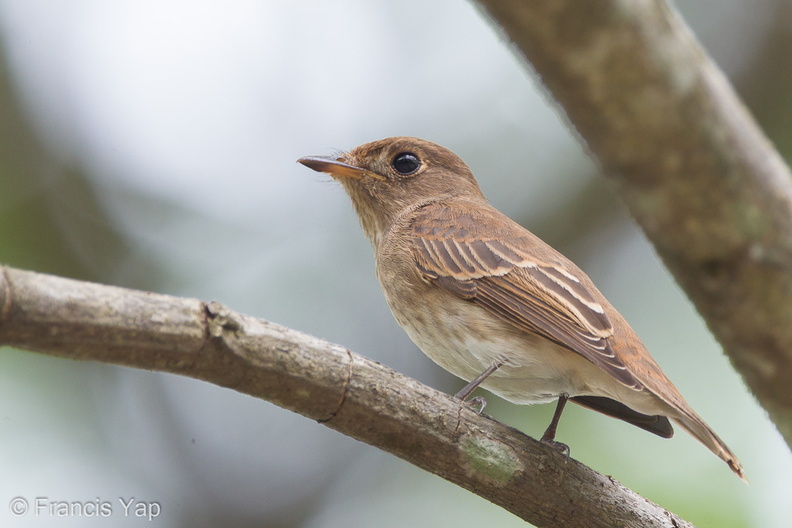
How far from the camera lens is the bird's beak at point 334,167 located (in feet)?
18.9

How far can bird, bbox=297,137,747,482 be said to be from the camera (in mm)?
4152

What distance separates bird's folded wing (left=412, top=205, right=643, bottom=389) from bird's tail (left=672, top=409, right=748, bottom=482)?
30 cm

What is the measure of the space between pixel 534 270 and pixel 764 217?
2789 millimetres

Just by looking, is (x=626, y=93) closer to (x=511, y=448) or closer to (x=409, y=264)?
(x=511, y=448)

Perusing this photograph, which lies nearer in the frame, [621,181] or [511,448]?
[621,181]

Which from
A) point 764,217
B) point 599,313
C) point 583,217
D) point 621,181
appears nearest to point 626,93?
point 621,181

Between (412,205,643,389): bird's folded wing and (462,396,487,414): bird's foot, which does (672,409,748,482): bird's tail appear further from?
(462,396,487,414): bird's foot

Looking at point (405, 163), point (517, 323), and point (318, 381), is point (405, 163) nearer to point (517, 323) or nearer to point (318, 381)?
point (517, 323)

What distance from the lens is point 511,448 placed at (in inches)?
145

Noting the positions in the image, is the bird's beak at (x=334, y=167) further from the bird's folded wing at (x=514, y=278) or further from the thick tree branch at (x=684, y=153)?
the thick tree branch at (x=684, y=153)

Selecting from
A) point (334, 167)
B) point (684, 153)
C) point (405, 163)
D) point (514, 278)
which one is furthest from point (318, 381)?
point (405, 163)

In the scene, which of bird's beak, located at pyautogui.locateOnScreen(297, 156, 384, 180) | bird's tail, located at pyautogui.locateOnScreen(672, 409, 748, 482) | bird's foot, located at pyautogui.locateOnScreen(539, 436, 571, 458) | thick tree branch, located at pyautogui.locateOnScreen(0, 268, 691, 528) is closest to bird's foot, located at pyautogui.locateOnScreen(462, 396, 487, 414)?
thick tree branch, located at pyautogui.locateOnScreen(0, 268, 691, 528)

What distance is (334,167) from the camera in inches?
230

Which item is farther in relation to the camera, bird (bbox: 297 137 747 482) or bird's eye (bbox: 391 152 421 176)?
bird's eye (bbox: 391 152 421 176)
